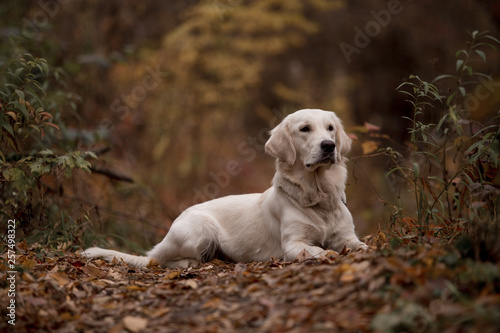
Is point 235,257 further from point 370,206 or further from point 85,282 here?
point 370,206

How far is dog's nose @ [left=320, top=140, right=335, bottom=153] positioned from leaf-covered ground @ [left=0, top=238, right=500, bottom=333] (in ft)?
3.34

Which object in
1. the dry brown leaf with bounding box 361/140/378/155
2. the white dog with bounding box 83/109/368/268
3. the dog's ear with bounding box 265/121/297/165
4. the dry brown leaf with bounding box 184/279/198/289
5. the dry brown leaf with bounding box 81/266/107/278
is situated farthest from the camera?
the dry brown leaf with bounding box 361/140/378/155

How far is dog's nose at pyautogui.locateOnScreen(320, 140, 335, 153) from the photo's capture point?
3.92 meters

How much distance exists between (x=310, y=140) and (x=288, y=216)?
69 cm

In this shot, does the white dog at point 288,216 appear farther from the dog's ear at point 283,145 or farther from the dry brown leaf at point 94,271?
the dry brown leaf at point 94,271

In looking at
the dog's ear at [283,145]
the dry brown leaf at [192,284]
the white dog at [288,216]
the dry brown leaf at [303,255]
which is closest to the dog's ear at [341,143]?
the white dog at [288,216]

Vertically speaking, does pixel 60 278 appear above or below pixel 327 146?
below

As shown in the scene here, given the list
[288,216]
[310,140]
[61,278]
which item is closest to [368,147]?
[310,140]

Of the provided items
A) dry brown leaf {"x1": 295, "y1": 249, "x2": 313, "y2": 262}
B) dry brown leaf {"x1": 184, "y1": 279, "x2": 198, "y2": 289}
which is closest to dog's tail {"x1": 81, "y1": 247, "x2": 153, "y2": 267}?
dry brown leaf {"x1": 184, "y1": 279, "x2": 198, "y2": 289}

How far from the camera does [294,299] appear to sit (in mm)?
2443

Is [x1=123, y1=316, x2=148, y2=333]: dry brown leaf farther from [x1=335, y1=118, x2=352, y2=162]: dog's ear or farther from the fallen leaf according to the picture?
[x1=335, y1=118, x2=352, y2=162]: dog's ear

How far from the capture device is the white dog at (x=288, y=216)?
13.2 feet

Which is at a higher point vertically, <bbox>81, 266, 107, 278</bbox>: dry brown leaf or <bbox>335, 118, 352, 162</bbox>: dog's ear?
<bbox>335, 118, 352, 162</bbox>: dog's ear

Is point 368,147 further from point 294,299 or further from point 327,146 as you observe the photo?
point 294,299
